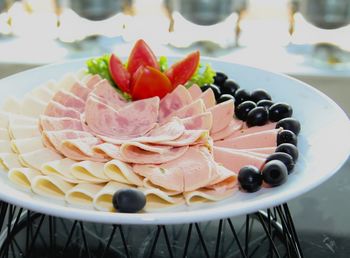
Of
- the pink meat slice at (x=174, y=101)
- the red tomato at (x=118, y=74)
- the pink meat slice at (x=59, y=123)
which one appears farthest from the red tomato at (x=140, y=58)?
the pink meat slice at (x=59, y=123)

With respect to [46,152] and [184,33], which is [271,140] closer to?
[46,152]

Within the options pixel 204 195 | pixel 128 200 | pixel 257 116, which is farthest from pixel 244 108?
pixel 128 200

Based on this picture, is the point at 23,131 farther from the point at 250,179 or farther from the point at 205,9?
the point at 205,9

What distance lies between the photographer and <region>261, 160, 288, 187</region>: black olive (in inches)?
42.8

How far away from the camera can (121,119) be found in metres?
1.27

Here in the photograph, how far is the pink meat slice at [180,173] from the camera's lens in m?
1.08

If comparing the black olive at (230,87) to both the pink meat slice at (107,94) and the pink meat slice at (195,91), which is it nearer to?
the pink meat slice at (195,91)

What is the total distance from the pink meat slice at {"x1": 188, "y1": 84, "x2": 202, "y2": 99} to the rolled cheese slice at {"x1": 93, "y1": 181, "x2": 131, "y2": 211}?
1.33ft

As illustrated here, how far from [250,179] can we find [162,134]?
0.22 meters

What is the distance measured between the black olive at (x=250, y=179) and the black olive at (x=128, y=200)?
194mm

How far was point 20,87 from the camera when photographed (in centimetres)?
150

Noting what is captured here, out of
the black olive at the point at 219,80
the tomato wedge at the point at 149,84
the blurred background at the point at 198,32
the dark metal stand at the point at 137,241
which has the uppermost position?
the tomato wedge at the point at 149,84

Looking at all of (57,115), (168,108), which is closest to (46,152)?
(57,115)

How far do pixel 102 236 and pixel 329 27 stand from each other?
152 cm
